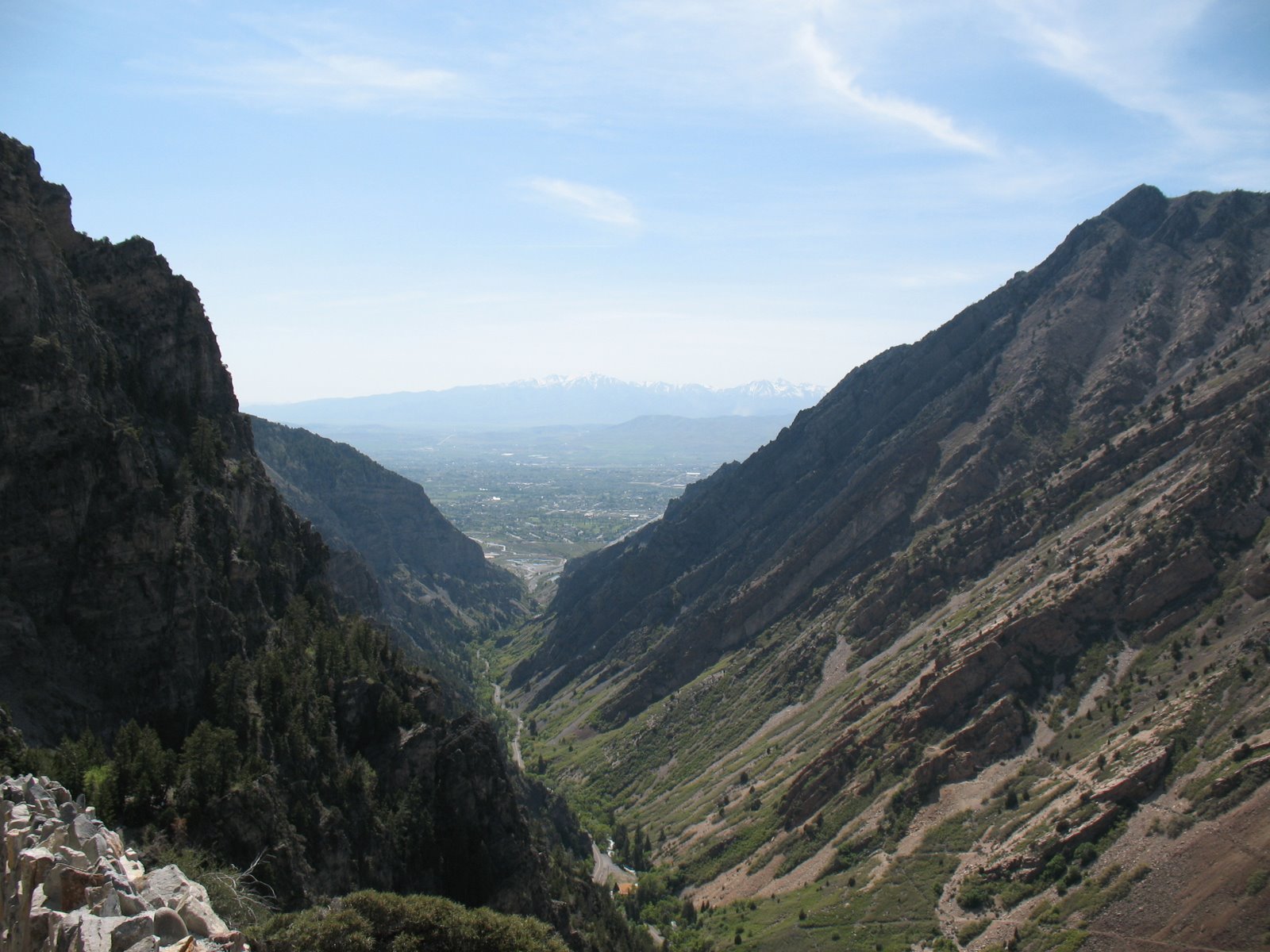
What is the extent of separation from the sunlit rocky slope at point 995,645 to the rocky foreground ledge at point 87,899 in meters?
54.2

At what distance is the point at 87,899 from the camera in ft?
57.5

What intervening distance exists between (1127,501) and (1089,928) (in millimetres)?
60550

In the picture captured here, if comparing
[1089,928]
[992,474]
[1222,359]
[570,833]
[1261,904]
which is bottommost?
[570,833]

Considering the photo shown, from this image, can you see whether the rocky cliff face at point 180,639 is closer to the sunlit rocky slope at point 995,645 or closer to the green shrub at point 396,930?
the green shrub at point 396,930

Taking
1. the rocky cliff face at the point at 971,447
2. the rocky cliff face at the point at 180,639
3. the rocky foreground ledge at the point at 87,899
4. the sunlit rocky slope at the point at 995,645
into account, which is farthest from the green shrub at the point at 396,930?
the rocky cliff face at the point at 971,447

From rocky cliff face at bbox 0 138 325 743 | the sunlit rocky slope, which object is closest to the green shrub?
rocky cliff face at bbox 0 138 325 743

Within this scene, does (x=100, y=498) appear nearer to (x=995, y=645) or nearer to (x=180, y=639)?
(x=180, y=639)

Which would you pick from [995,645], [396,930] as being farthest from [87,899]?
[995,645]

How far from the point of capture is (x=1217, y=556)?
83.2m

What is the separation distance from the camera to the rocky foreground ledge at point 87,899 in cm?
1616

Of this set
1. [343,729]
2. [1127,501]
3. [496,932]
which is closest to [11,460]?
[343,729]

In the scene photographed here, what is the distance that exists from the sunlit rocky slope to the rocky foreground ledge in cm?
5417

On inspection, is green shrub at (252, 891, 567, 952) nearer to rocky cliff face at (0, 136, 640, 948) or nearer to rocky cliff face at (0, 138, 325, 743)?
rocky cliff face at (0, 136, 640, 948)

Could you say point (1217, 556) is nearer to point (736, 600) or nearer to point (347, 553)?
point (736, 600)
